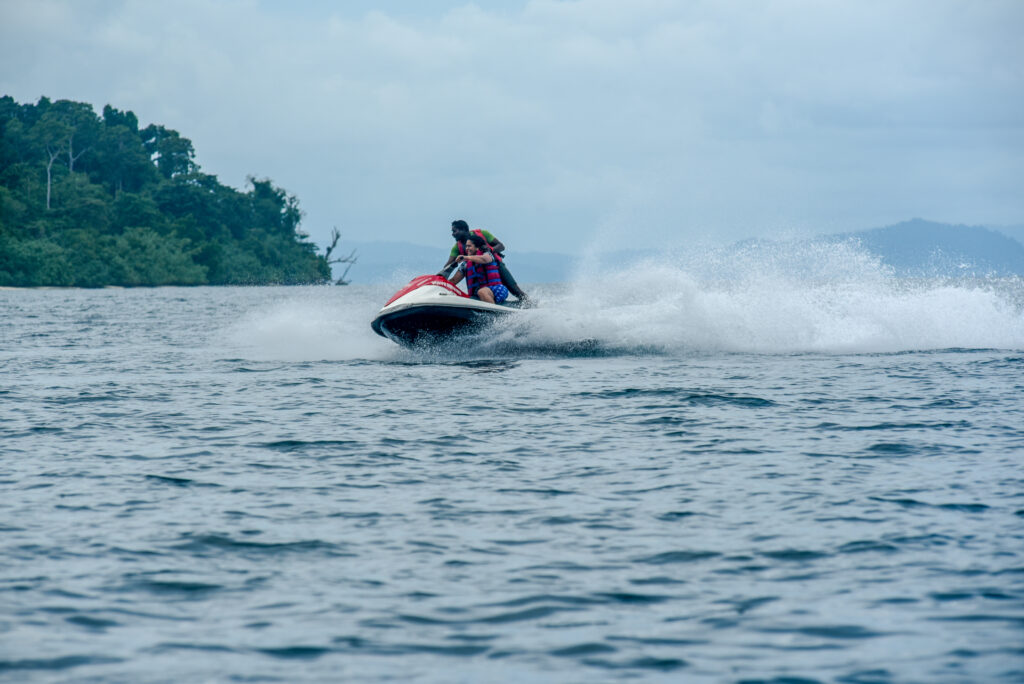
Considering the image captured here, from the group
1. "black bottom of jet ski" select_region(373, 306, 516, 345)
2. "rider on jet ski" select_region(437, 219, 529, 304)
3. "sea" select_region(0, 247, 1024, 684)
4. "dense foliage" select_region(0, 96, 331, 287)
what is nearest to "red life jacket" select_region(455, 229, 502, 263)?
"rider on jet ski" select_region(437, 219, 529, 304)

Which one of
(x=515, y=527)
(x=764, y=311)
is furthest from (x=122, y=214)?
(x=515, y=527)

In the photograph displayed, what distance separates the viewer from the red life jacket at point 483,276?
1631 cm

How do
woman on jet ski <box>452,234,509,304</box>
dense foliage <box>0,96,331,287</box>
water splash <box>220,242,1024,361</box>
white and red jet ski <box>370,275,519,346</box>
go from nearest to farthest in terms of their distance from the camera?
1. white and red jet ski <box>370,275,519,346</box>
2. woman on jet ski <box>452,234,509,304</box>
3. water splash <box>220,242,1024,361</box>
4. dense foliage <box>0,96,331,287</box>

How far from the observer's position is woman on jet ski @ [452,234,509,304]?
1614 cm

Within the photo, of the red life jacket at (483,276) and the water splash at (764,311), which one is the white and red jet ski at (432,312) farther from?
the water splash at (764,311)

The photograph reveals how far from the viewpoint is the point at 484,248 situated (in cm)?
1623

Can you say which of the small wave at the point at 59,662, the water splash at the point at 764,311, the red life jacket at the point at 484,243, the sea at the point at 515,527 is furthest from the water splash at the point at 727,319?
the small wave at the point at 59,662

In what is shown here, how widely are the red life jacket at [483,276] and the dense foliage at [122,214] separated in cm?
6636

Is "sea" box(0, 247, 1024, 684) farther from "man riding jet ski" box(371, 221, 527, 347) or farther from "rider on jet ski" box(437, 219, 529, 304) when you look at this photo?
"rider on jet ski" box(437, 219, 529, 304)

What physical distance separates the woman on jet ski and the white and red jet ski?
266mm

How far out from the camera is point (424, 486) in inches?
290

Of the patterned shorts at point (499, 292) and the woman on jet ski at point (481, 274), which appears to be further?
the patterned shorts at point (499, 292)

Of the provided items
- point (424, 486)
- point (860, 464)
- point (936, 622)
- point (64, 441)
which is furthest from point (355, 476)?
point (936, 622)

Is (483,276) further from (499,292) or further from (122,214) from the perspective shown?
(122,214)
